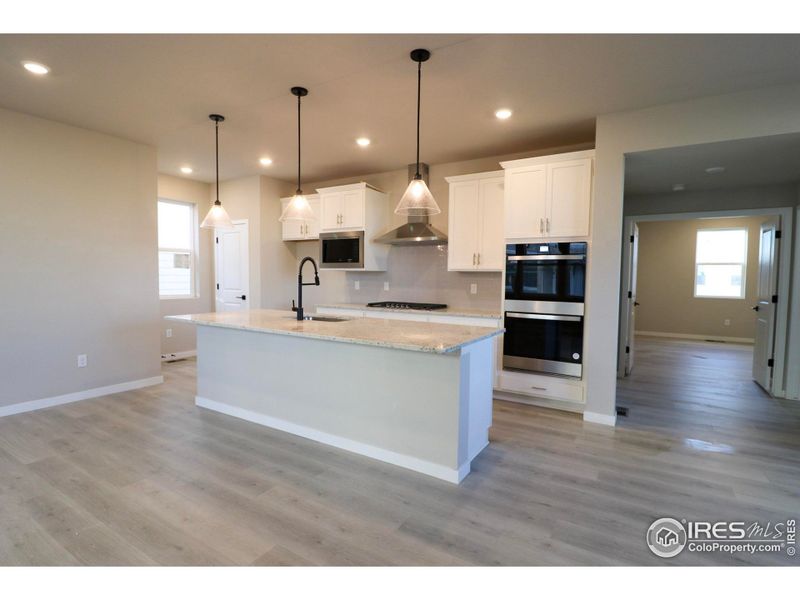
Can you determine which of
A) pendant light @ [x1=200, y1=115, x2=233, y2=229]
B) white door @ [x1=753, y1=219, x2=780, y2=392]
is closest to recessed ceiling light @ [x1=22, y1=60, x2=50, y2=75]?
pendant light @ [x1=200, y1=115, x2=233, y2=229]

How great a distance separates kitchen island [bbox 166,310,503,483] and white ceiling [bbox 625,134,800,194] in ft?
7.51

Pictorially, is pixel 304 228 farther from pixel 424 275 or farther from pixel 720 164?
pixel 720 164

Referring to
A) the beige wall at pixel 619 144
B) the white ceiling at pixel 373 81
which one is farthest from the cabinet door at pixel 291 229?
the beige wall at pixel 619 144

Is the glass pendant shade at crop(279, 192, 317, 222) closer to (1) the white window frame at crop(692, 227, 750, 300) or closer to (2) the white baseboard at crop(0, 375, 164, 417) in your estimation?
(2) the white baseboard at crop(0, 375, 164, 417)

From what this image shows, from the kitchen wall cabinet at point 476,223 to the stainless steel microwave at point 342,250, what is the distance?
4.07 feet

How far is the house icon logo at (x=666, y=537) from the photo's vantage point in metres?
1.82

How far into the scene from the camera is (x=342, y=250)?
5215 millimetres

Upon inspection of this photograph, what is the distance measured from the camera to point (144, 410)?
3.62 meters

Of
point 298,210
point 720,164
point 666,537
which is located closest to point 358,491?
point 666,537

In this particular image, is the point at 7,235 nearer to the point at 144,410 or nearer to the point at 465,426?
the point at 144,410

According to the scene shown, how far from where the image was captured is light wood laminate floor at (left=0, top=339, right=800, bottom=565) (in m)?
1.80

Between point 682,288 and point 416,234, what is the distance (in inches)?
275

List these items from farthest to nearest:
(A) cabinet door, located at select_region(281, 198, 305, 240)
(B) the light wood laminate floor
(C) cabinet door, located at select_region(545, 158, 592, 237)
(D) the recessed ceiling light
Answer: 1. (A) cabinet door, located at select_region(281, 198, 305, 240)
2. (C) cabinet door, located at select_region(545, 158, 592, 237)
3. (D) the recessed ceiling light
4. (B) the light wood laminate floor
